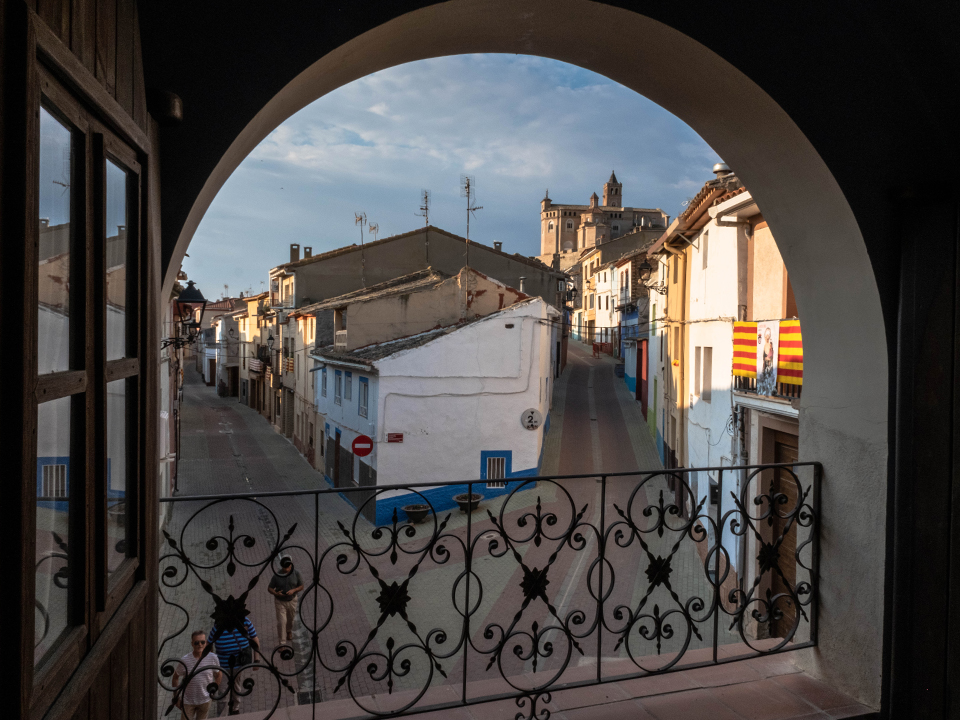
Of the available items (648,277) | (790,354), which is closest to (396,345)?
(648,277)

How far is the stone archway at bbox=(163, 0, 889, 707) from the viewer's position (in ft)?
8.07

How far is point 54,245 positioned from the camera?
1211mm

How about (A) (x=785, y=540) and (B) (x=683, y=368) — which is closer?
(A) (x=785, y=540)

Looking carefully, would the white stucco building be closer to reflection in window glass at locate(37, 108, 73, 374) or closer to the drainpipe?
the drainpipe

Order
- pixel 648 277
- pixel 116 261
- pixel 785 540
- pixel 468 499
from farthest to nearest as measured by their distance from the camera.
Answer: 1. pixel 648 277
2. pixel 785 540
3. pixel 468 499
4. pixel 116 261

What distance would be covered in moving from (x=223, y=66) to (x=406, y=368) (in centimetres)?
1356

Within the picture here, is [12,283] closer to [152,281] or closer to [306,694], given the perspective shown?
[152,281]

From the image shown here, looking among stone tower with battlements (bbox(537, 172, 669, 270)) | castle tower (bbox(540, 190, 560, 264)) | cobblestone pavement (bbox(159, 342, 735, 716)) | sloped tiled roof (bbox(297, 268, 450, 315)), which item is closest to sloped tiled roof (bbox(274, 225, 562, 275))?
sloped tiled roof (bbox(297, 268, 450, 315))

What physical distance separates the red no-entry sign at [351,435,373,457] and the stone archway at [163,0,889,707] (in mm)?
13294

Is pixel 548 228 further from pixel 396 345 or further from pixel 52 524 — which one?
pixel 52 524

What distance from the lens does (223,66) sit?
2.12 metres

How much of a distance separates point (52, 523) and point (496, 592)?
9740mm

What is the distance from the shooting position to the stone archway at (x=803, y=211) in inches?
96.8

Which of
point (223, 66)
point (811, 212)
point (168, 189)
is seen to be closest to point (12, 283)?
point (168, 189)
